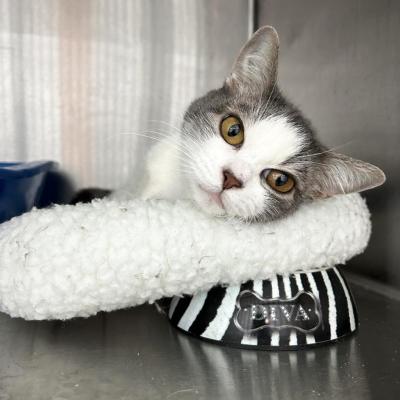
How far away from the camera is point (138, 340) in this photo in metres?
0.99

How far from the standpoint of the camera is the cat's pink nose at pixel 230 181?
99 cm

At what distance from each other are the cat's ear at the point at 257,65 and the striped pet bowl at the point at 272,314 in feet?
1.52

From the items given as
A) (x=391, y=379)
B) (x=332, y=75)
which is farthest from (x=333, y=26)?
(x=391, y=379)

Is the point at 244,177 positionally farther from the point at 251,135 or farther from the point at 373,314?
the point at 373,314

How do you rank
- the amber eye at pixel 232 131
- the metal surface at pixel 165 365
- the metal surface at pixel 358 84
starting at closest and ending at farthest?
the metal surface at pixel 165 365 < the amber eye at pixel 232 131 < the metal surface at pixel 358 84

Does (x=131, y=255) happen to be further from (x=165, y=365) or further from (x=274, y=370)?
(x=274, y=370)

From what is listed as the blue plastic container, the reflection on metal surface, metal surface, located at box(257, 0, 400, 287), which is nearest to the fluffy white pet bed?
the reflection on metal surface

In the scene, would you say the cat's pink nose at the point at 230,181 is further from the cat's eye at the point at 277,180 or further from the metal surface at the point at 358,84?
the metal surface at the point at 358,84

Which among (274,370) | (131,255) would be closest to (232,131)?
(131,255)

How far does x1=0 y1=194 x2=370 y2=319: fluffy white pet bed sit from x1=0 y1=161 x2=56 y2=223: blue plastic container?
278 mm

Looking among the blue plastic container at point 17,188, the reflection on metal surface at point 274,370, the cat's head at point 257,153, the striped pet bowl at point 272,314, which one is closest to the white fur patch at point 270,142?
the cat's head at point 257,153

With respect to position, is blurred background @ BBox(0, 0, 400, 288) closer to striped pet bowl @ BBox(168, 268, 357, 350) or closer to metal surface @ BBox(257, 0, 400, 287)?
metal surface @ BBox(257, 0, 400, 287)

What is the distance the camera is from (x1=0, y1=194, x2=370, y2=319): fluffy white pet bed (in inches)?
33.9

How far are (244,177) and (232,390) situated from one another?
0.40 meters
